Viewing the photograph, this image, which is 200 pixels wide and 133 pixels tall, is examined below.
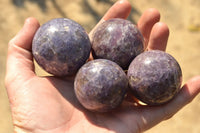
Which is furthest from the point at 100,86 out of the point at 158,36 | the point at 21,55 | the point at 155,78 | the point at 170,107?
the point at 158,36

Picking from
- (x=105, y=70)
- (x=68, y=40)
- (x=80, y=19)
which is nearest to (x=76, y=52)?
(x=68, y=40)

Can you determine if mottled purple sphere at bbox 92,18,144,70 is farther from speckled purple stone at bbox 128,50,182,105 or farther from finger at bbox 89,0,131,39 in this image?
finger at bbox 89,0,131,39

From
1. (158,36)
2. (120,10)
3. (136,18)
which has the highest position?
(120,10)

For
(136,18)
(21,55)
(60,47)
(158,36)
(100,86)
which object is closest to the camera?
(100,86)

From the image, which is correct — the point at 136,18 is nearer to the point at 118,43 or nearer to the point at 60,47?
the point at 118,43

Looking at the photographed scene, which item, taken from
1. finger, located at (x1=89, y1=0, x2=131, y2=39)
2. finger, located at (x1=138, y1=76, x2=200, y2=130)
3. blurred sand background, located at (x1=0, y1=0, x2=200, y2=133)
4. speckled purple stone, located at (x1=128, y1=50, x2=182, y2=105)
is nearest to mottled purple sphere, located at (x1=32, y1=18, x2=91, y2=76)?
speckled purple stone, located at (x1=128, y1=50, x2=182, y2=105)

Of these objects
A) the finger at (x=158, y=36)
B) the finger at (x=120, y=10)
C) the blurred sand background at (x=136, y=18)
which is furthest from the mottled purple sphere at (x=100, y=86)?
the blurred sand background at (x=136, y=18)
